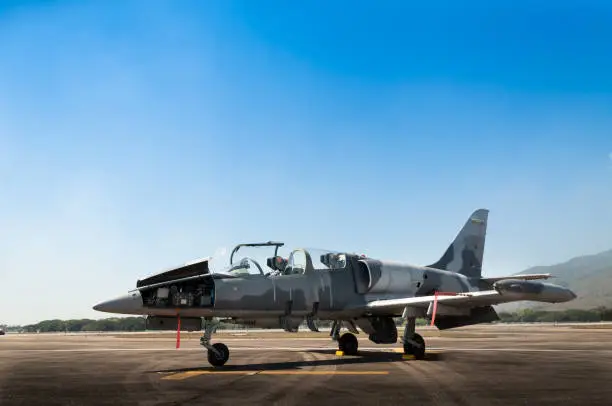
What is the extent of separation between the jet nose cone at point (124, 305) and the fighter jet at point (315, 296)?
26 mm

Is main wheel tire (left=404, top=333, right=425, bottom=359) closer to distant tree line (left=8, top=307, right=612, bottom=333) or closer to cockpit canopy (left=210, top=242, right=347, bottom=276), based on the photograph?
cockpit canopy (left=210, top=242, right=347, bottom=276)

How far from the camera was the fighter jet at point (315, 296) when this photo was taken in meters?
16.7

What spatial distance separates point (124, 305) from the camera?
16.0 metres

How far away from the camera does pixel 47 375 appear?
47.3 ft

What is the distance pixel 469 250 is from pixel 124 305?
1597 centimetres

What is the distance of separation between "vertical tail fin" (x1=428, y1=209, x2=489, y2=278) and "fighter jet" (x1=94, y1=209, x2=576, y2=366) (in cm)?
188

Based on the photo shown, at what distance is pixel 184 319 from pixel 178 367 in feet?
4.35

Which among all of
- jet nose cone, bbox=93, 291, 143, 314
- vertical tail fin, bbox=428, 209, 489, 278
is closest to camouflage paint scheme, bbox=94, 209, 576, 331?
jet nose cone, bbox=93, 291, 143, 314

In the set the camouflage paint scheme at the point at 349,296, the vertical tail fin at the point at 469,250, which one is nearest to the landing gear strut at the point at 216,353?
the camouflage paint scheme at the point at 349,296

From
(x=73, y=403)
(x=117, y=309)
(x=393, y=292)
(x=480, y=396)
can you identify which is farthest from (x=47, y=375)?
(x=393, y=292)

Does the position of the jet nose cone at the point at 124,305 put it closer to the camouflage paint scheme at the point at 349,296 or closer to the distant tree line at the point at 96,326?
the camouflage paint scheme at the point at 349,296

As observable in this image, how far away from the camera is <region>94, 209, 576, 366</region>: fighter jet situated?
1666cm

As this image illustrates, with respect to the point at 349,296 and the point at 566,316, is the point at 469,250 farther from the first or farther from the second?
the point at 566,316

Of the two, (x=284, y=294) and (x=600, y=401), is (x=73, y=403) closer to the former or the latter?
(x=600, y=401)
